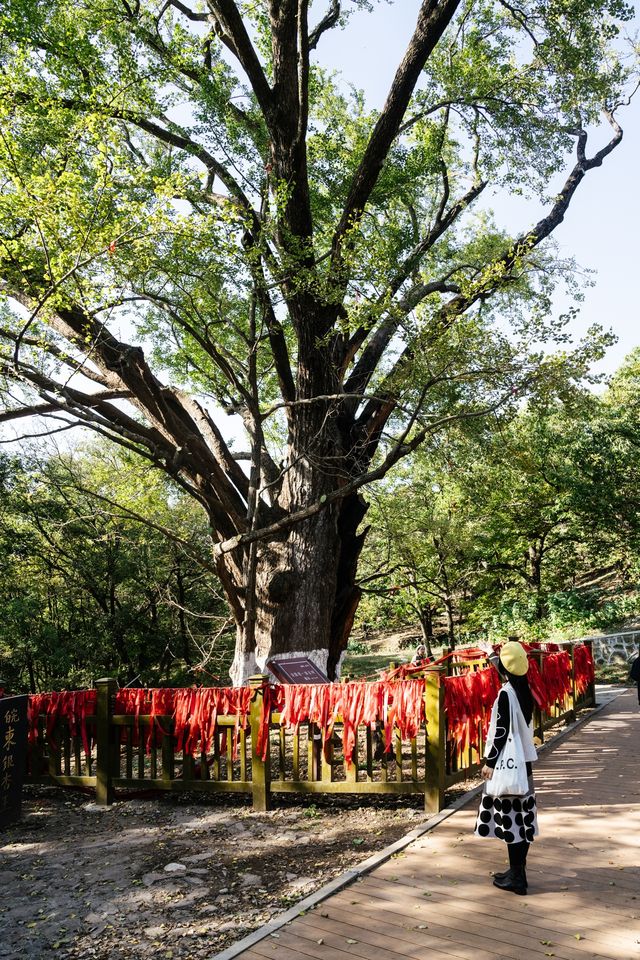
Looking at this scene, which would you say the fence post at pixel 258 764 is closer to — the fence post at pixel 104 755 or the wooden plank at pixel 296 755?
the wooden plank at pixel 296 755

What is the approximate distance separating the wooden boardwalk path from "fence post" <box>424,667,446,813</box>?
0.28m

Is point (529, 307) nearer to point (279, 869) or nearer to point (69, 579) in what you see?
point (279, 869)

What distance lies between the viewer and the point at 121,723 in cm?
853

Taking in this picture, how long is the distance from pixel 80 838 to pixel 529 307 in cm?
1166

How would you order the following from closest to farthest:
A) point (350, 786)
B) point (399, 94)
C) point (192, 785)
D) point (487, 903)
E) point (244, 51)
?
point (487, 903), point (350, 786), point (192, 785), point (244, 51), point (399, 94)

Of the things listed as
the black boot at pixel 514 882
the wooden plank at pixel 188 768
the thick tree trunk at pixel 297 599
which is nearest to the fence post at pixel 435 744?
the black boot at pixel 514 882

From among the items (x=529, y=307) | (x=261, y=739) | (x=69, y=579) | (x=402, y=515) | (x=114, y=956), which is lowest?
(x=114, y=956)

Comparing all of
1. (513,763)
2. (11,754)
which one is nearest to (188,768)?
A: (11,754)

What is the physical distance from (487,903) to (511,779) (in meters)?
0.78

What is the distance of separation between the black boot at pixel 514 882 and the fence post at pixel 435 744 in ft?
6.53

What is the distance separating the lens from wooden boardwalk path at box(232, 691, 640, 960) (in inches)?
166

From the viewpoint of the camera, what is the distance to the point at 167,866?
20.0 ft

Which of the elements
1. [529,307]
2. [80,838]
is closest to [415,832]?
[80,838]

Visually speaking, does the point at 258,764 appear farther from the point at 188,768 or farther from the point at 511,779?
the point at 511,779
